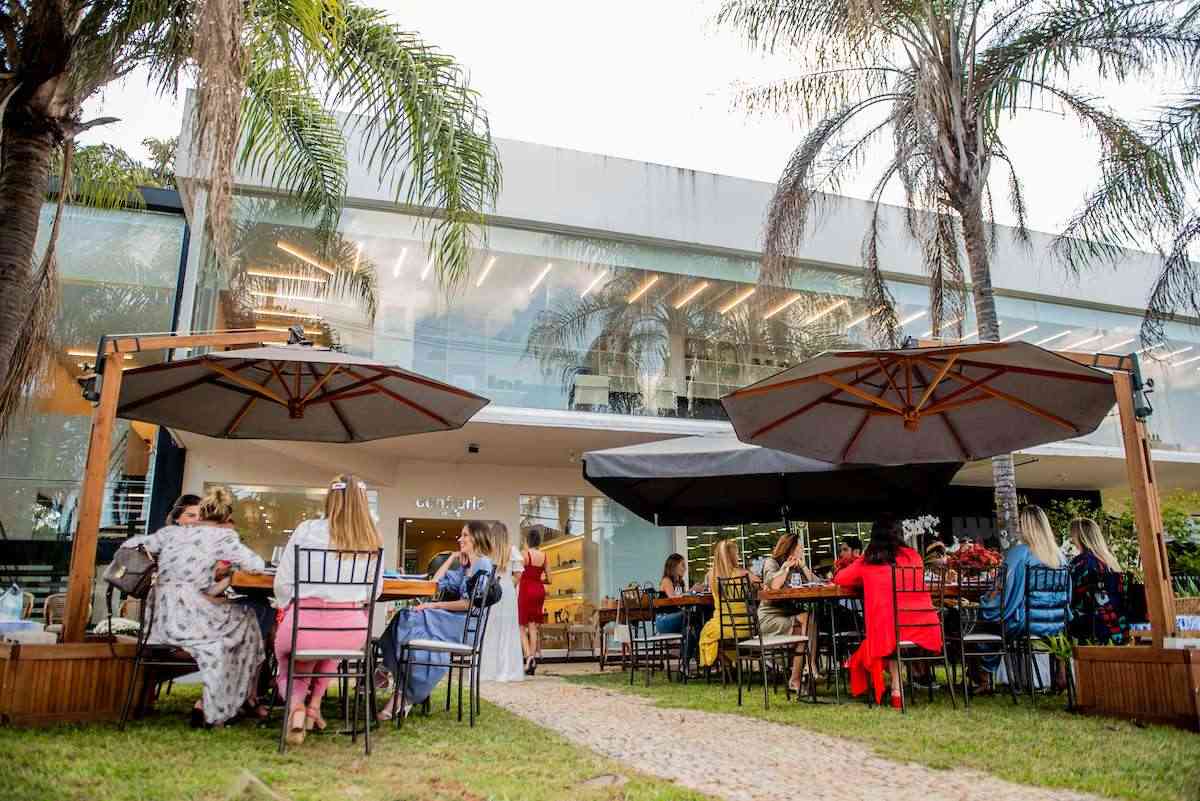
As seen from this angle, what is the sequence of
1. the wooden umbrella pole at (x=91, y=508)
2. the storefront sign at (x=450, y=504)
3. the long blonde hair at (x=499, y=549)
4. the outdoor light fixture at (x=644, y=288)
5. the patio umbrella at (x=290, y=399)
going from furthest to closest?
the storefront sign at (x=450, y=504), the outdoor light fixture at (x=644, y=288), the long blonde hair at (x=499, y=549), the patio umbrella at (x=290, y=399), the wooden umbrella pole at (x=91, y=508)

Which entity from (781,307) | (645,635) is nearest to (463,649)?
(645,635)

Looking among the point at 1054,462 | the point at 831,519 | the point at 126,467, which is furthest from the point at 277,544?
the point at 1054,462

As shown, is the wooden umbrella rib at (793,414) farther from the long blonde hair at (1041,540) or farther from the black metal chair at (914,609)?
the long blonde hair at (1041,540)

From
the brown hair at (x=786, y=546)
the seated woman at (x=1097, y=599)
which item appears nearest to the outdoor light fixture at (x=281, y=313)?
the brown hair at (x=786, y=546)

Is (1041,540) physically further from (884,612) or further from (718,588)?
(718,588)

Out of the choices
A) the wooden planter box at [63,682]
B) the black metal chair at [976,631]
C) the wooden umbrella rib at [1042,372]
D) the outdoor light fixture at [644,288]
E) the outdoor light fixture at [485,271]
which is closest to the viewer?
the wooden planter box at [63,682]

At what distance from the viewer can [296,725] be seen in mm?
4910

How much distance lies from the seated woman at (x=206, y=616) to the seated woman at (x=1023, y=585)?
18.1 ft

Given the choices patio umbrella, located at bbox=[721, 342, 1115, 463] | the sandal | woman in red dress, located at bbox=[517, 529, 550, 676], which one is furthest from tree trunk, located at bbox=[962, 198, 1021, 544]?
the sandal

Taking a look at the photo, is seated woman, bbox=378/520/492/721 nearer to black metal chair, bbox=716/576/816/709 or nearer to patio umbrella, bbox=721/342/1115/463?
black metal chair, bbox=716/576/816/709

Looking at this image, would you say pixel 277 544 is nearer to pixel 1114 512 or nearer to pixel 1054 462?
pixel 1054 462

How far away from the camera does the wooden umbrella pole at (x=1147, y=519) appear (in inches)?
220

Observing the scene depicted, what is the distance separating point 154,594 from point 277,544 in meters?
9.44

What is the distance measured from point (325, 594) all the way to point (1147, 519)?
5.21 metres
